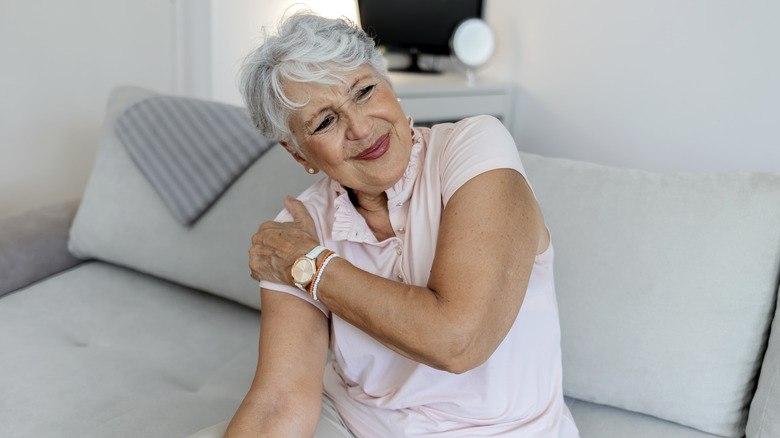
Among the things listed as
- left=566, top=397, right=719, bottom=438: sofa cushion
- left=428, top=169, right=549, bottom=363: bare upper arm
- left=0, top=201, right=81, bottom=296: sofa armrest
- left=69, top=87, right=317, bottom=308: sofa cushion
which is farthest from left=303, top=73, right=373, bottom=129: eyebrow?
left=0, top=201, right=81, bottom=296: sofa armrest

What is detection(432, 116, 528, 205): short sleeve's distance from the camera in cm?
102

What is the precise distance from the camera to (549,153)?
3.20 meters

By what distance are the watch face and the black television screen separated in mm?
2502

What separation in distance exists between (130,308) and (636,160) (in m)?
1.96

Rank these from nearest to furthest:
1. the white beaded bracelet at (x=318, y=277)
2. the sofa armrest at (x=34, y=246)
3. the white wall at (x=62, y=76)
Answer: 1. the white beaded bracelet at (x=318, y=277)
2. the sofa armrest at (x=34, y=246)
3. the white wall at (x=62, y=76)

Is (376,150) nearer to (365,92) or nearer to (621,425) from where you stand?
(365,92)

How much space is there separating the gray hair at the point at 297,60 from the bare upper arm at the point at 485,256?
A: 0.97 ft

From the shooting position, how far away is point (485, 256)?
0.95 m

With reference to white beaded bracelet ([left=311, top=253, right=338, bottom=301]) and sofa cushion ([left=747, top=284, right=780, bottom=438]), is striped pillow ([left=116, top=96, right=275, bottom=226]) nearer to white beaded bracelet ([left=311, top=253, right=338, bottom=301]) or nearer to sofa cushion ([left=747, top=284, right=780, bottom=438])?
white beaded bracelet ([left=311, top=253, right=338, bottom=301])

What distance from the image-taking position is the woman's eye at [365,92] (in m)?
1.11

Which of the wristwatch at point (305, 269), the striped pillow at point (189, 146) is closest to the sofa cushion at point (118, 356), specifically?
the striped pillow at point (189, 146)

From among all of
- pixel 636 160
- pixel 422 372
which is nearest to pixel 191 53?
pixel 636 160

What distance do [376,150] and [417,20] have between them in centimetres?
253

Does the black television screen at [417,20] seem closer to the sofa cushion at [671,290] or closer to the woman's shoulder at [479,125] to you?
the sofa cushion at [671,290]
